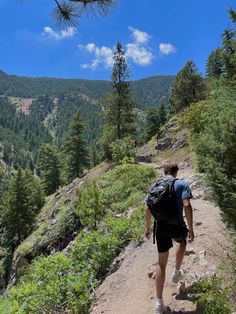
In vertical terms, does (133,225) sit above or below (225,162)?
below

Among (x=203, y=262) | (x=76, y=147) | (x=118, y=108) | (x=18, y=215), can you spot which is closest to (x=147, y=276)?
(x=203, y=262)

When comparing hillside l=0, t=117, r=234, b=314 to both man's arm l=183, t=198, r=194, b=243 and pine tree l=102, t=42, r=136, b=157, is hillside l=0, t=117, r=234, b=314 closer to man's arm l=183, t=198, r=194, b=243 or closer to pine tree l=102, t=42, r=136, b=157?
man's arm l=183, t=198, r=194, b=243

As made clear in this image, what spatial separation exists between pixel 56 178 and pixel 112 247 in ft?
168

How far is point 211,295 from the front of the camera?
6.24 metres

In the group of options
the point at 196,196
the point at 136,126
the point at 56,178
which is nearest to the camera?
the point at 196,196

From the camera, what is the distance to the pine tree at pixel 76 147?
50622 mm

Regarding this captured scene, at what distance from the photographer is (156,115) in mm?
68688

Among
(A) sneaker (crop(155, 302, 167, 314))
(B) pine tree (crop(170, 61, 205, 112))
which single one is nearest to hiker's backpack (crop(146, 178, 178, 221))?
(A) sneaker (crop(155, 302, 167, 314))

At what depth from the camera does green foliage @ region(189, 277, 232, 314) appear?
229 inches

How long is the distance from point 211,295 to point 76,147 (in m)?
45.8

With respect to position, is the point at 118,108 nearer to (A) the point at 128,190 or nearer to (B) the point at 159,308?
(A) the point at 128,190

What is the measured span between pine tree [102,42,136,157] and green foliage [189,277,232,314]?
1115 inches

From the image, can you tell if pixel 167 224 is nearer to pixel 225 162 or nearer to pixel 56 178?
pixel 225 162

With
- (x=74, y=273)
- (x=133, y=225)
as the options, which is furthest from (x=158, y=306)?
(x=133, y=225)
